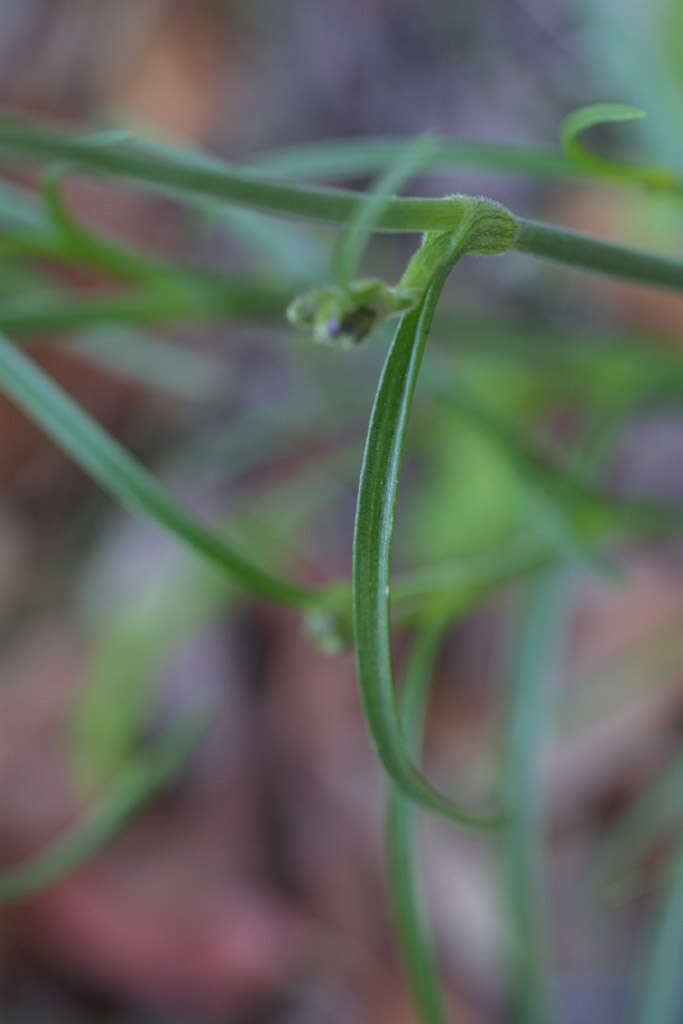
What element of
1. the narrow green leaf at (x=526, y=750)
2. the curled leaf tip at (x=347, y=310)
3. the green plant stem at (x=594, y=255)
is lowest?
the curled leaf tip at (x=347, y=310)

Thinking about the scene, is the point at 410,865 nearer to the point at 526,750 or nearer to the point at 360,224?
the point at 526,750

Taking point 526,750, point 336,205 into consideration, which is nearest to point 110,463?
point 336,205

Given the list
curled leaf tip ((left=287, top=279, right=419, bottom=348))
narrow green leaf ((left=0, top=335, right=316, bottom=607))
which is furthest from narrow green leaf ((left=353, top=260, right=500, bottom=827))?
narrow green leaf ((left=0, top=335, right=316, bottom=607))

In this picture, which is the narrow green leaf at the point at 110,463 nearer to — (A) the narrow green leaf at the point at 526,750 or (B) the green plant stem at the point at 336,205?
(B) the green plant stem at the point at 336,205

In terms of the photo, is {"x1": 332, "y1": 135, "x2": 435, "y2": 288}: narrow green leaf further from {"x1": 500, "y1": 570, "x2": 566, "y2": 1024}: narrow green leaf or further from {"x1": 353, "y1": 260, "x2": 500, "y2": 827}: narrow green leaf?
{"x1": 500, "y1": 570, "x2": 566, "y2": 1024}: narrow green leaf

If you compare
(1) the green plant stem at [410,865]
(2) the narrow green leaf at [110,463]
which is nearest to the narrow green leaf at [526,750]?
(1) the green plant stem at [410,865]
